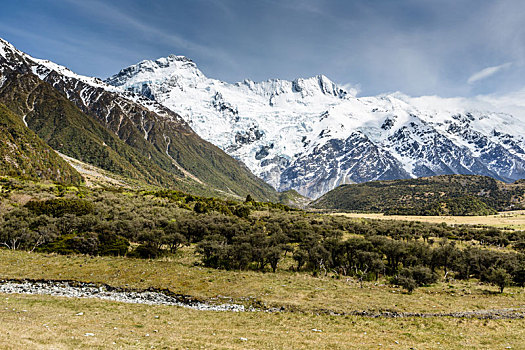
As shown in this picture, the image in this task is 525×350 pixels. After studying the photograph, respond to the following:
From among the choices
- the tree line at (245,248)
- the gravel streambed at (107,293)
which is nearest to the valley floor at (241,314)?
the gravel streambed at (107,293)

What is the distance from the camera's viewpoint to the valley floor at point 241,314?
23188 mm

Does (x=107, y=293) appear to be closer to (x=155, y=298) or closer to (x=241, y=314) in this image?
(x=155, y=298)

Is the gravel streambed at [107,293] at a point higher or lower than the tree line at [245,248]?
lower

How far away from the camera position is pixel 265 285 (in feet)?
139

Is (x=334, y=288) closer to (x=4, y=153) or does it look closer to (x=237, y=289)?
(x=237, y=289)

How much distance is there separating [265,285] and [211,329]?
16.7 metres

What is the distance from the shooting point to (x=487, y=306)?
3803 centimetres

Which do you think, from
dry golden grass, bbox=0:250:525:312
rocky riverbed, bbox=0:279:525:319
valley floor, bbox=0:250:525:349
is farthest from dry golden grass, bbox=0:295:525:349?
dry golden grass, bbox=0:250:525:312

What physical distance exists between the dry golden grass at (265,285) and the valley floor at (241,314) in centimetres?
13

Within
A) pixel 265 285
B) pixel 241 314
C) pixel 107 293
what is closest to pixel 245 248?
pixel 265 285

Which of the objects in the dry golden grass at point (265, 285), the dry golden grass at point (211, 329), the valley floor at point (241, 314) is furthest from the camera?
the dry golden grass at point (265, 285)

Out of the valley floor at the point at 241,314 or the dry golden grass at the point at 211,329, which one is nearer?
the dry golden grass at the point at 211,329

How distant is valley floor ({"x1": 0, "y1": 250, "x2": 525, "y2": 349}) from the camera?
23.2m

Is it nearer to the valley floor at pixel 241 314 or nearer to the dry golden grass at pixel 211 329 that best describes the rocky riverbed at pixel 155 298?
the valley floor at pixel 241 314
